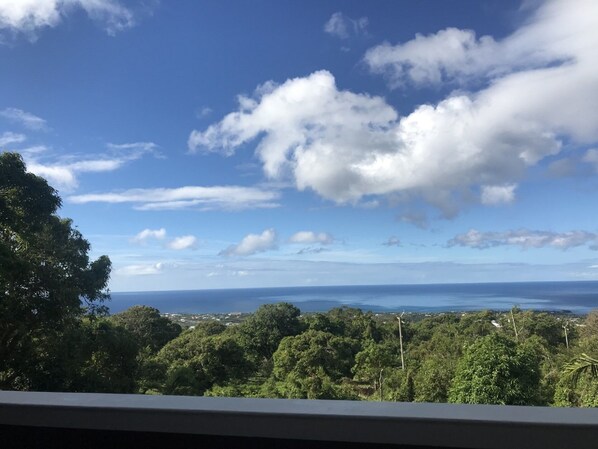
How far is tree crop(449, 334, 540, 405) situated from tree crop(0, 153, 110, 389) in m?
7.79

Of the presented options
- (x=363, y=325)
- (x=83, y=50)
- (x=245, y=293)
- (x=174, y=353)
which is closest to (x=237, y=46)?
(x=83, y=50)

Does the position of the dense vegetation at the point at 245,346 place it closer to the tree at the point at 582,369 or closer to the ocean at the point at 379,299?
the tree at the point at 582,369

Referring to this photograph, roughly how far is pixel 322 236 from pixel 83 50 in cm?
1258

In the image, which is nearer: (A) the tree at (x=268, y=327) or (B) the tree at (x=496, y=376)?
(B) the tree at (x=496, y=376)

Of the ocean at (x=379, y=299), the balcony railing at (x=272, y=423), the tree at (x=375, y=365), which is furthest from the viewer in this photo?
the ocean at (x=379, y=299)

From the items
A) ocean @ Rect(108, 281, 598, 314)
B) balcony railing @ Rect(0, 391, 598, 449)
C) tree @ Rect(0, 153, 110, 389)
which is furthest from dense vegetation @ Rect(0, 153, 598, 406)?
balcony railing @ Rect(0, 391, 598, 449)

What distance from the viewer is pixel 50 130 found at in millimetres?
7590

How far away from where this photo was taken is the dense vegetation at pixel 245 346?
6.07 metres

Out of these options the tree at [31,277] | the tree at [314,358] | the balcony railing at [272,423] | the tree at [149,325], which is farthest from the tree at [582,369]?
the balcony railing at [272,423]

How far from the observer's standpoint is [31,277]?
5.92 meters

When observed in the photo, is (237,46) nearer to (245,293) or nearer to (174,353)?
(174,353)

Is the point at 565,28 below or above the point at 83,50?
A: below

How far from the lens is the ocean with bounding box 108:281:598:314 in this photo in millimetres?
13539

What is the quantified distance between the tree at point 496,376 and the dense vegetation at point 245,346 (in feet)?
0.08
